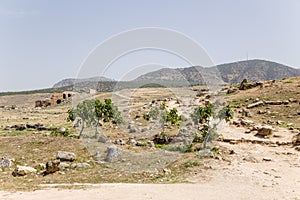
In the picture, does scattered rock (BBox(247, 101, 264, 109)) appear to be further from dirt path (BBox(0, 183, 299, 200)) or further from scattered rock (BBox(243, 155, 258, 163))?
dirt path (BBox(0, 183, 299, 200))

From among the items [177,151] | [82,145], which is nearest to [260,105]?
[177,151]

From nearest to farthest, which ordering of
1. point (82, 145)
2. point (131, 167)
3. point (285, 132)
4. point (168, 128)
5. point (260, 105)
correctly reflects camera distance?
point (131, 167)
point (82, 145)
point (285, 132)
point (168, 128)
point (260, 105)

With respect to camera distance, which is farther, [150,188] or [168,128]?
[168,128]

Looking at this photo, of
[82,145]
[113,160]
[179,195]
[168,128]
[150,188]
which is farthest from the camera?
[168,128]

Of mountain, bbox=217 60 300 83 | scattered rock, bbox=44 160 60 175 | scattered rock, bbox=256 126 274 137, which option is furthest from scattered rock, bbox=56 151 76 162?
mountain, bbox=217 60 300 83

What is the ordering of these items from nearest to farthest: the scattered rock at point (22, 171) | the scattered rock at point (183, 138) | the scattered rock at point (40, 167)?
the scattered rock at point (22, 171) < the scattered rock at point (40, 167) < the scattered rock at point (183, 138)

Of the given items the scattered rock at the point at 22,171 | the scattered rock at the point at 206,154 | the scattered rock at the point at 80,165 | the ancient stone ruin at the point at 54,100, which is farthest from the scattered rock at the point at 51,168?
the ancient stone ruin at the point at 54,100

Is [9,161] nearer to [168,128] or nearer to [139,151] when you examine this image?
[139,151]

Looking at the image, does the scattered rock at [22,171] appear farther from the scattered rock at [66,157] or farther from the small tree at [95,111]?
the small tree at [95,111]

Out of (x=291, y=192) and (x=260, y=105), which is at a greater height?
(x=260, y=105)

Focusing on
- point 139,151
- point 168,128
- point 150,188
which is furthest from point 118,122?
point 150,188

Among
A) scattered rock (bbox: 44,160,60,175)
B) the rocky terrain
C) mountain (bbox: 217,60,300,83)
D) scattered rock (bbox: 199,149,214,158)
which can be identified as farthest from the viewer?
mountain (bbox: 217,60,300,83)

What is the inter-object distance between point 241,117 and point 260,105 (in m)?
5.54

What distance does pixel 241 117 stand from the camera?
31016mm
